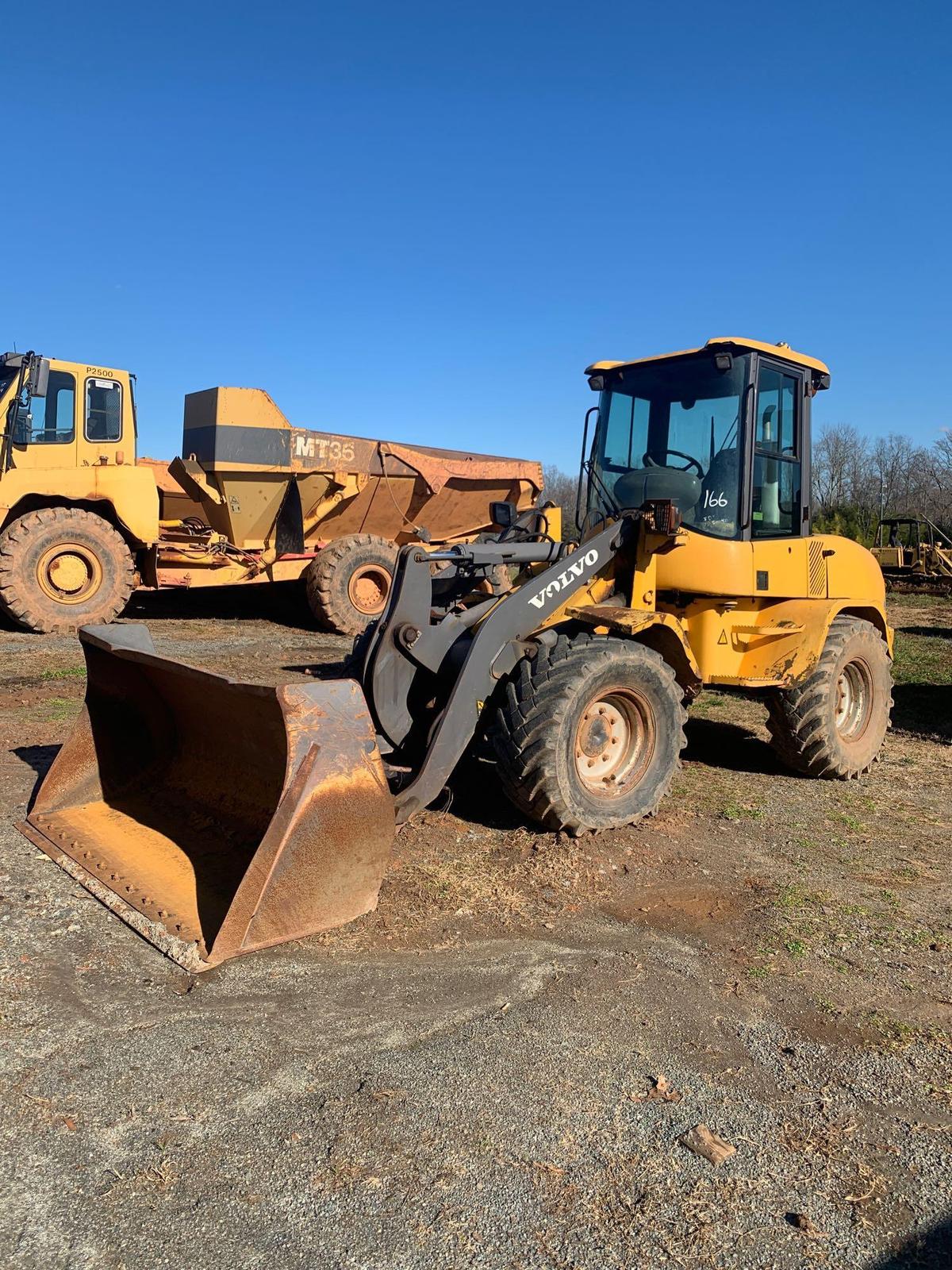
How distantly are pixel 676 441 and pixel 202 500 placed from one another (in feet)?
26.6

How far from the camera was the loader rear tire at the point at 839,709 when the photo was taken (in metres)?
6.05

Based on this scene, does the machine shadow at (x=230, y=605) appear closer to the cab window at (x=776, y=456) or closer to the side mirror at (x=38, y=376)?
the side mirror at (x=38, y=376)

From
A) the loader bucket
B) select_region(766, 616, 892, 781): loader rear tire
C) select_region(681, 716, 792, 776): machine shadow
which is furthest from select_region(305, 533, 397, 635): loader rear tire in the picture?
the loader bucket

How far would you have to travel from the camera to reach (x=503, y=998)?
10.8 ft

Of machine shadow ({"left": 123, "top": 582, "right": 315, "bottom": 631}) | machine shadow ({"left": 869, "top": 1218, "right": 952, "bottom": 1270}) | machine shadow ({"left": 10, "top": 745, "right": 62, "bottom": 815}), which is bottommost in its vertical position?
machine shadow ({"left": 869, "top": 1218, "right": 952, "bottom": 1270})

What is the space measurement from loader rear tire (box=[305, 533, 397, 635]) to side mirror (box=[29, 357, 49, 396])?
3.79 m

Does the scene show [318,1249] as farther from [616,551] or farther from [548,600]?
[616,551]

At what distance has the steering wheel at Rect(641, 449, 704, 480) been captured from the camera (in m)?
5.80

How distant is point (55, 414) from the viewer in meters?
11.0

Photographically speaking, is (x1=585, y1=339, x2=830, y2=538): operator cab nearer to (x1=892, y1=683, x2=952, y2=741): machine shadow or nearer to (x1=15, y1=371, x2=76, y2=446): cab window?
(x1=892, y1=683, x2=952, y2=741): machine shadow

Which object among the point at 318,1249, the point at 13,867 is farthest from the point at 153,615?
the point at 318,1249

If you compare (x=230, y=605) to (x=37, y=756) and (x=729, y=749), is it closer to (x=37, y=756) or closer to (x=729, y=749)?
(x=37, y=756)

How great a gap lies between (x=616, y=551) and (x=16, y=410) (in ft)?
26.0

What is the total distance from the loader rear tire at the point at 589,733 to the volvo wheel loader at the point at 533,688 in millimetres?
12
